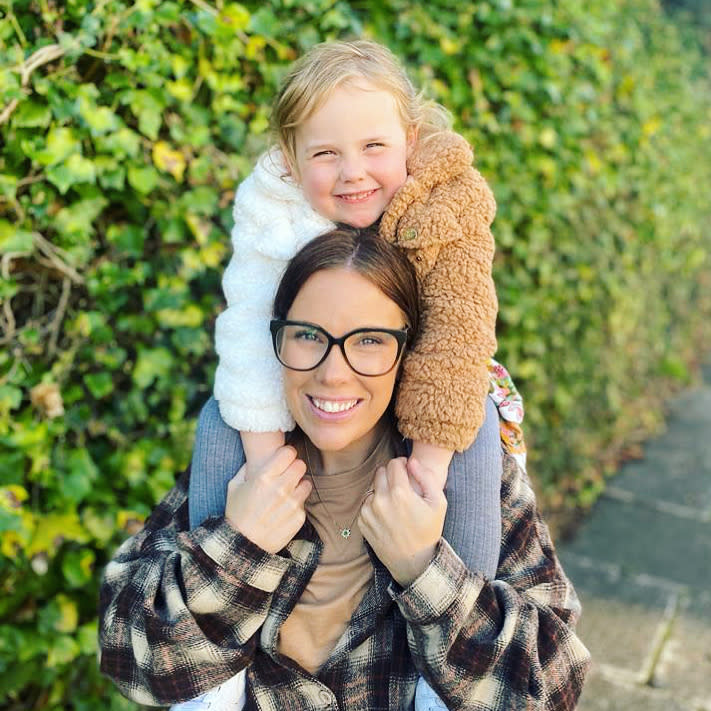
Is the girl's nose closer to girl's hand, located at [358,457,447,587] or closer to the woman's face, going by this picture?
the woman's face

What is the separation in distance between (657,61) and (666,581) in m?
3.72

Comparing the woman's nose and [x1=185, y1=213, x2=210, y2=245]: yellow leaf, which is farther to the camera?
[x1=185, y1=213, x2=210, y2=245]: yellow leaf

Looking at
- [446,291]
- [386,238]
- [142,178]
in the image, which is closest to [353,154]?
[386,238]

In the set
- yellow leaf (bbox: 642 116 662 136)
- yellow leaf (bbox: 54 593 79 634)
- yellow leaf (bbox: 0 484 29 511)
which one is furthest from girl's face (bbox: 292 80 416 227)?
yellow leaf (bbox: 642 116 662 136)

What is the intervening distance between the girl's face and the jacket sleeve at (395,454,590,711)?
0.65m

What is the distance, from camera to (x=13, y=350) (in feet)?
7.74

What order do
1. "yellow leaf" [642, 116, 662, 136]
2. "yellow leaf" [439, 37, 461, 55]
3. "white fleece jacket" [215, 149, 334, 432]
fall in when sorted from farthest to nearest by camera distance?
1. "yellow leaf" [642, 116, 662, 136]
2. "yellow leaf" [439, 37, 461, 55]
3. "white fleece jacket" [215, 149, 334, 432]

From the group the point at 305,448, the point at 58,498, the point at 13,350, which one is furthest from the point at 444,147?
the point at 58,498

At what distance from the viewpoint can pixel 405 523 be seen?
5.50ft

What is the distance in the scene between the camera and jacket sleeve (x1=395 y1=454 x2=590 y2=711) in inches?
65.0

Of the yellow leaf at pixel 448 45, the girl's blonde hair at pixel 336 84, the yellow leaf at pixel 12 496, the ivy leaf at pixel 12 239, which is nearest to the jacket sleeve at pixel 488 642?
the girl's blonde hair at pixel 336 84

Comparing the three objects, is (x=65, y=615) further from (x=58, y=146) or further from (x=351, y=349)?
(x=351, y=349)

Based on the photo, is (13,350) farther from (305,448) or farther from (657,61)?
(657,61)

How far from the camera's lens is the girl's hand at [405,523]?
1679 mm
